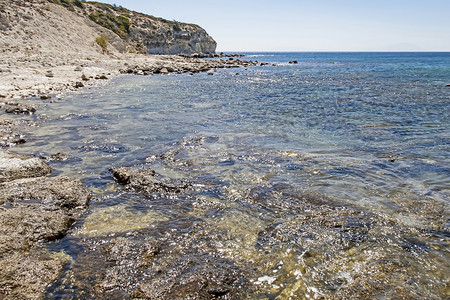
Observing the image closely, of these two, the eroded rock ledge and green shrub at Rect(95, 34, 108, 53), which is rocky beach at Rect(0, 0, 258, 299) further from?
green shrub at Rect(95, 34, 108, 53)

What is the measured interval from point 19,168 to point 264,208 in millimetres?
7075

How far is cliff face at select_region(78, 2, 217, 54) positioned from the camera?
3102 inches

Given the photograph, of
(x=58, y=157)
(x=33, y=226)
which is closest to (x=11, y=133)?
(x=58, y=157)

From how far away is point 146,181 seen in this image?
27.7 ft

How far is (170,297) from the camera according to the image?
14.3ft

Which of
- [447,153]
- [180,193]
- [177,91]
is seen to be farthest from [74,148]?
[177,91]

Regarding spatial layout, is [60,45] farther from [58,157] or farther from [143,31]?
[143,31]

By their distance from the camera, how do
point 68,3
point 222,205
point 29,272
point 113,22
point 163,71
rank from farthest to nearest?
point 113,22 → point 68,3 → point 163,71 → point 222,205 → point 29,272

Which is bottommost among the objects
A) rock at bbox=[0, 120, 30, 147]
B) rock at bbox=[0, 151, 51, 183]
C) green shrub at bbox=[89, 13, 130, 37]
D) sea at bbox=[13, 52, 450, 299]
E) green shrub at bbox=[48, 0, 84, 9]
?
sea at bbox=[13, 52, 450, 299]

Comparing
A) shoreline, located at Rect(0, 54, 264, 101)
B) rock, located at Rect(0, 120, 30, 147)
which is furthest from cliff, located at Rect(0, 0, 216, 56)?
rock, located at Rect(0, 120, 30, 147)

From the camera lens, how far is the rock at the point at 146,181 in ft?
26.8

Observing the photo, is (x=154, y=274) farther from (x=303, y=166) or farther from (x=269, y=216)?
(x=303, y=166)

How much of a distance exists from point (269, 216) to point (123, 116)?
14044mm

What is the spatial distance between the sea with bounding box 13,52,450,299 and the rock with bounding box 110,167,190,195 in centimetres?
24
